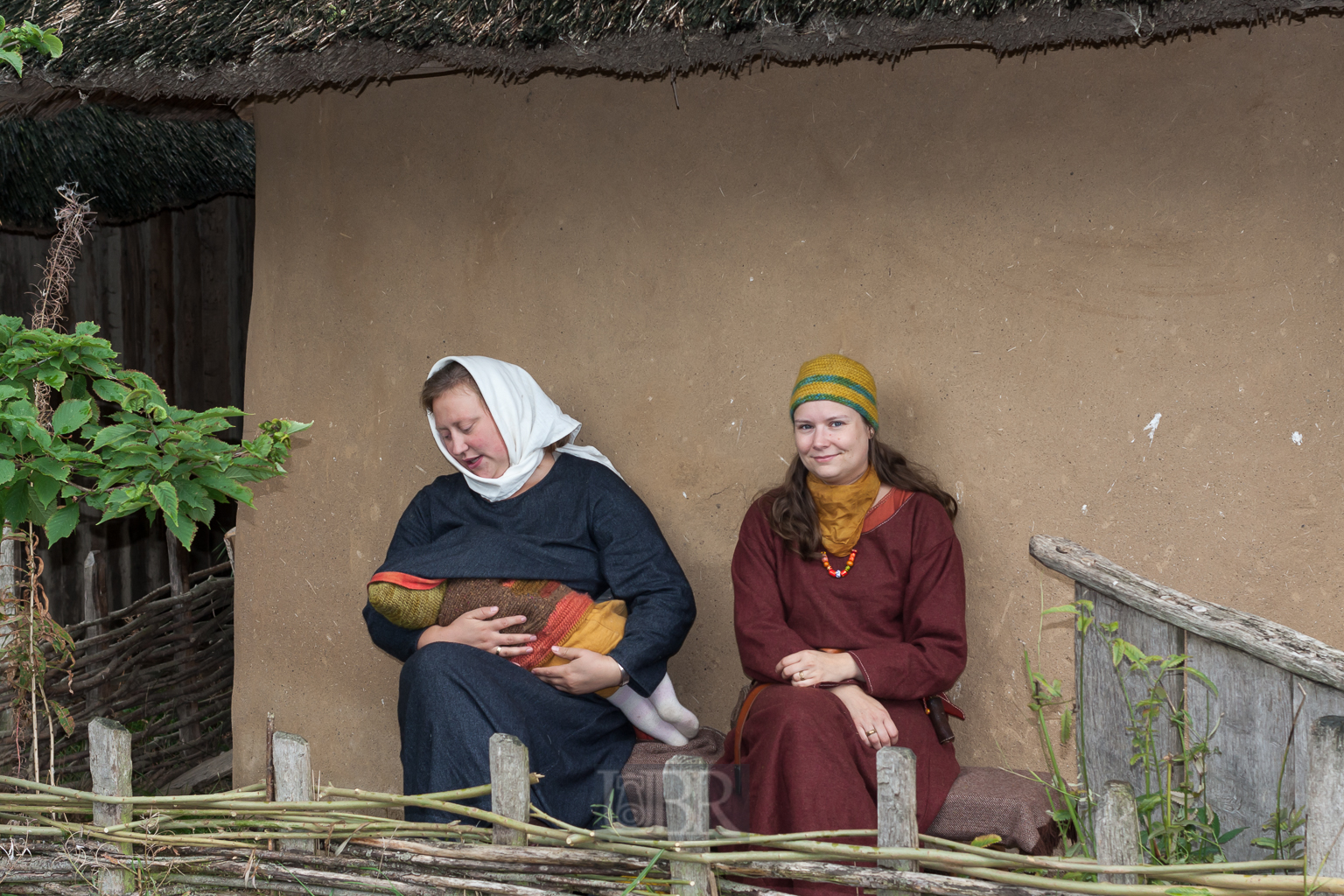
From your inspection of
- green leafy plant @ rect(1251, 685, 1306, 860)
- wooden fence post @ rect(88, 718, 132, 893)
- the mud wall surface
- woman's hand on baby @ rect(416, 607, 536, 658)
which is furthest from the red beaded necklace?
wooden fence post @ rect(88, 718, 132, 893)

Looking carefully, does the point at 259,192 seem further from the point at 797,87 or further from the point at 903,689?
the point at 903,689

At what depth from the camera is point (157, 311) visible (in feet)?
22.0

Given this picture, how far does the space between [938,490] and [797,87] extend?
1.22 meters

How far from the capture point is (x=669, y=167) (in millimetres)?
3578

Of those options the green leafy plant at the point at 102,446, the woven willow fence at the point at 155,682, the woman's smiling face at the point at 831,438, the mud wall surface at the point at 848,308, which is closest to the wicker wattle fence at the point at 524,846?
the green leafy plant at the point at 102,446

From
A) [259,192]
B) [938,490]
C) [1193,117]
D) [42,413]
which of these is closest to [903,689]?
[938,490]

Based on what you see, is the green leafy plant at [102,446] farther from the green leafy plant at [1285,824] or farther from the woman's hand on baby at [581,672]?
the green leafy plant at [1285,824]

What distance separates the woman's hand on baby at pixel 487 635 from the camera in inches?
123

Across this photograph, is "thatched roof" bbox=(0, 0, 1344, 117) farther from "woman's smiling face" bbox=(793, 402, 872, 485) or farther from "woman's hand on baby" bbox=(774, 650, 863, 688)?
"woman's hand on baby" bbox=(774, 650, 863, 688)

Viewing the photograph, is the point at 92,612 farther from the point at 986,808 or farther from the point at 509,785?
the point at 986,808

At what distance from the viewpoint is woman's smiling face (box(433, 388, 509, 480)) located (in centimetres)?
321

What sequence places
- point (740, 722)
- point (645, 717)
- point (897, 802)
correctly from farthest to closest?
point (645, 717)
point (740, 722)
point (897, 802)

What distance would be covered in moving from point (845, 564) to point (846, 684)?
0.33 m

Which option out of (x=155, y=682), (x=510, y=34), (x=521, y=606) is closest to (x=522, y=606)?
(x=521, y=606)
